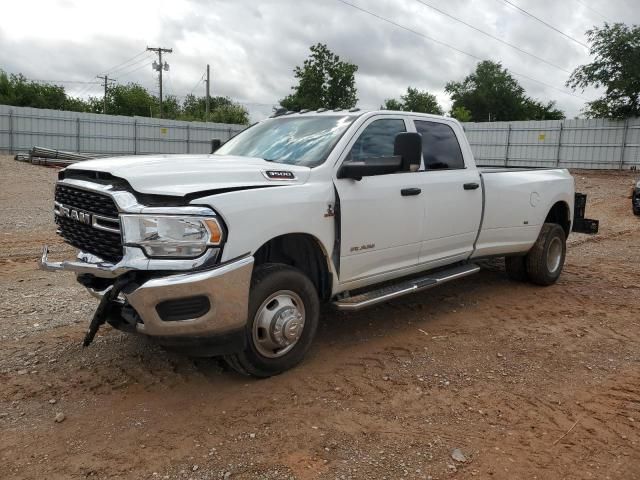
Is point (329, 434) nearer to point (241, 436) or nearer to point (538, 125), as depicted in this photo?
point (241, 436)

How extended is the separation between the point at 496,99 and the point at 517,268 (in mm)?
52369

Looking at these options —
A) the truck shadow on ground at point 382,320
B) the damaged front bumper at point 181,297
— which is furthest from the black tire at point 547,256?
the damaged front bumper at point 181,297

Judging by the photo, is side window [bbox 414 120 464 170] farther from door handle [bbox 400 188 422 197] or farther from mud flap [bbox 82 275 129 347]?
mud flap [bbox 82 275 129 347]

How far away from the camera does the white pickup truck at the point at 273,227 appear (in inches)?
130

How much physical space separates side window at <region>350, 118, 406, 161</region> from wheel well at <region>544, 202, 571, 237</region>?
3.16 meters

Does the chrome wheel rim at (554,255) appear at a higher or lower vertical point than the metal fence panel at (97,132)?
lower

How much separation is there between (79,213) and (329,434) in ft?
7.15

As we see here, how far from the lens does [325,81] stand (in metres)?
30.4

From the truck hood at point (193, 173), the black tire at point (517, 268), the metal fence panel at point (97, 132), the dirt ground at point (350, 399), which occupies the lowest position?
the dirt ground at point (350, 399)

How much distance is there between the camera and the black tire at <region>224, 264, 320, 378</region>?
12.0 feet

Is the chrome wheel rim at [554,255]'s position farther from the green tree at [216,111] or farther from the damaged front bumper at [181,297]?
the green tree at [216,111]

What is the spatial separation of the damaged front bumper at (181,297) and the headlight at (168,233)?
A: 0.07m

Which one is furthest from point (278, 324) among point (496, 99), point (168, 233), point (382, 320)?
point (496, 99)

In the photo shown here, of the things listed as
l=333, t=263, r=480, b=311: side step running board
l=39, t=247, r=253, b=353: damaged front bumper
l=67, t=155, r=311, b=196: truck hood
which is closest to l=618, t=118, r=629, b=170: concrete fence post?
l=333, t=263, r=480, b=311: side step running board
